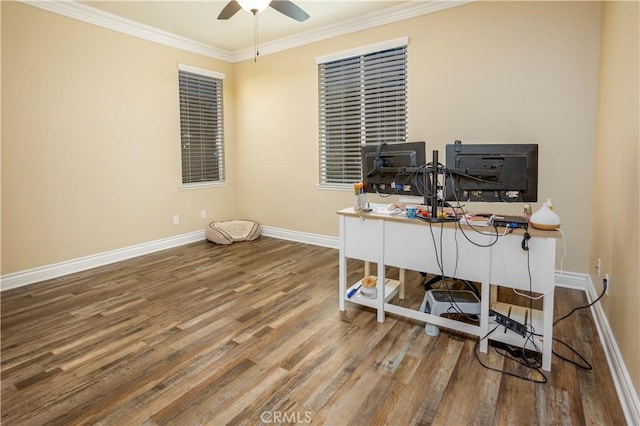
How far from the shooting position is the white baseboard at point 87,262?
3.49 metres

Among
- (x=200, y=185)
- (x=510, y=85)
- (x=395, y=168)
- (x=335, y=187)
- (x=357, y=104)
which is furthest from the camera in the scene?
(x=200, y=185)

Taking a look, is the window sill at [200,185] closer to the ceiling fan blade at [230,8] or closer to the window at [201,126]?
the window at [201,126]

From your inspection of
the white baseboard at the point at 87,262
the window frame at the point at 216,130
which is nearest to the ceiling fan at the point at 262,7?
the window frame at the point at 216,130

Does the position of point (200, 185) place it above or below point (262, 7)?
below

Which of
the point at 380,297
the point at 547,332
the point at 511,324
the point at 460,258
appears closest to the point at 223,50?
the point at 380,297

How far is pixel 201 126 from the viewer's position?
207 inches

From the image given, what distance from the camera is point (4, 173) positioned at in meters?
3.35

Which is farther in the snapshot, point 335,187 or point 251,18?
point 335,187

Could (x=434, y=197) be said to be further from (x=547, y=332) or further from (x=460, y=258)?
(x=547, y=332)

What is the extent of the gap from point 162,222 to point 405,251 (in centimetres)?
353

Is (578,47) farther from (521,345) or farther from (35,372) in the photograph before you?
(35,372)

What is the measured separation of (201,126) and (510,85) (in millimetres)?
3989

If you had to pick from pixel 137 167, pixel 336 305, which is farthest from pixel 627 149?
pixel 137 167

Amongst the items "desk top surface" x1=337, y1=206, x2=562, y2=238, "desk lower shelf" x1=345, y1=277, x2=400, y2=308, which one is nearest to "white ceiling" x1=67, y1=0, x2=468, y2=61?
"desk top surface" x1=337, y1=206, x2=562, y2=238
